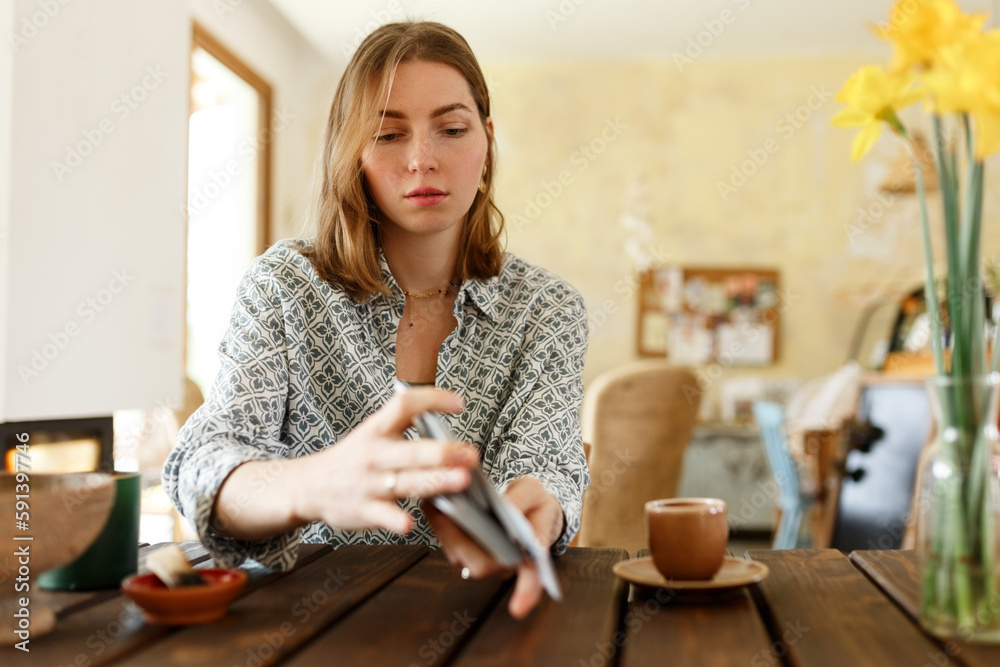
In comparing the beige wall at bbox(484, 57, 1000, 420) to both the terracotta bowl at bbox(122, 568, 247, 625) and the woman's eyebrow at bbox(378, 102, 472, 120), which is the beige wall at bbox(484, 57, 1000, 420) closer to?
the woman's eyebrow at bbox(378, 102, 472, 120)

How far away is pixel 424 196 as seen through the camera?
1250 millimetres

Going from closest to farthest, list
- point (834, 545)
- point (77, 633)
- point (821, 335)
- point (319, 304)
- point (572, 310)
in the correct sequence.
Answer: point (77, 633) → point (319, 304) → point (572, 310) → point (834, 545) → point (821, 335)

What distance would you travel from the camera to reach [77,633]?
2.24 feet

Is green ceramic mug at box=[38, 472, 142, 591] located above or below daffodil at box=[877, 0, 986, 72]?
below

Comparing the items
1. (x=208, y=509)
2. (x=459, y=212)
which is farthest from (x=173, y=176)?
(x=208, y=509)

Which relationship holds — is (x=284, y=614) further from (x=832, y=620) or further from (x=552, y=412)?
(x=552, y=412)

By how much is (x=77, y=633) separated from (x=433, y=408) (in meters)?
0.33

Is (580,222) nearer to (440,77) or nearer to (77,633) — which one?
(440,77)

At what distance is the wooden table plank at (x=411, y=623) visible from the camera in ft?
2.04

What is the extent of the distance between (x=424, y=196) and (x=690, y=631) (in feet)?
2.46

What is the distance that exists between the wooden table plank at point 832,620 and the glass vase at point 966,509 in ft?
0.13

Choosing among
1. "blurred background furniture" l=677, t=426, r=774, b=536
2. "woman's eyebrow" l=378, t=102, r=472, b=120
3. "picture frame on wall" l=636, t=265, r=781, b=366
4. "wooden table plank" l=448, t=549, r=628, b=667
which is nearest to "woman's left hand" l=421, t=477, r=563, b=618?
"wooden table plank" l=448, t=549, r=628, b=667

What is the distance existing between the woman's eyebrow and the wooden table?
66cm

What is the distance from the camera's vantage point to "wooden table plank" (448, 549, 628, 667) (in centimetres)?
62
